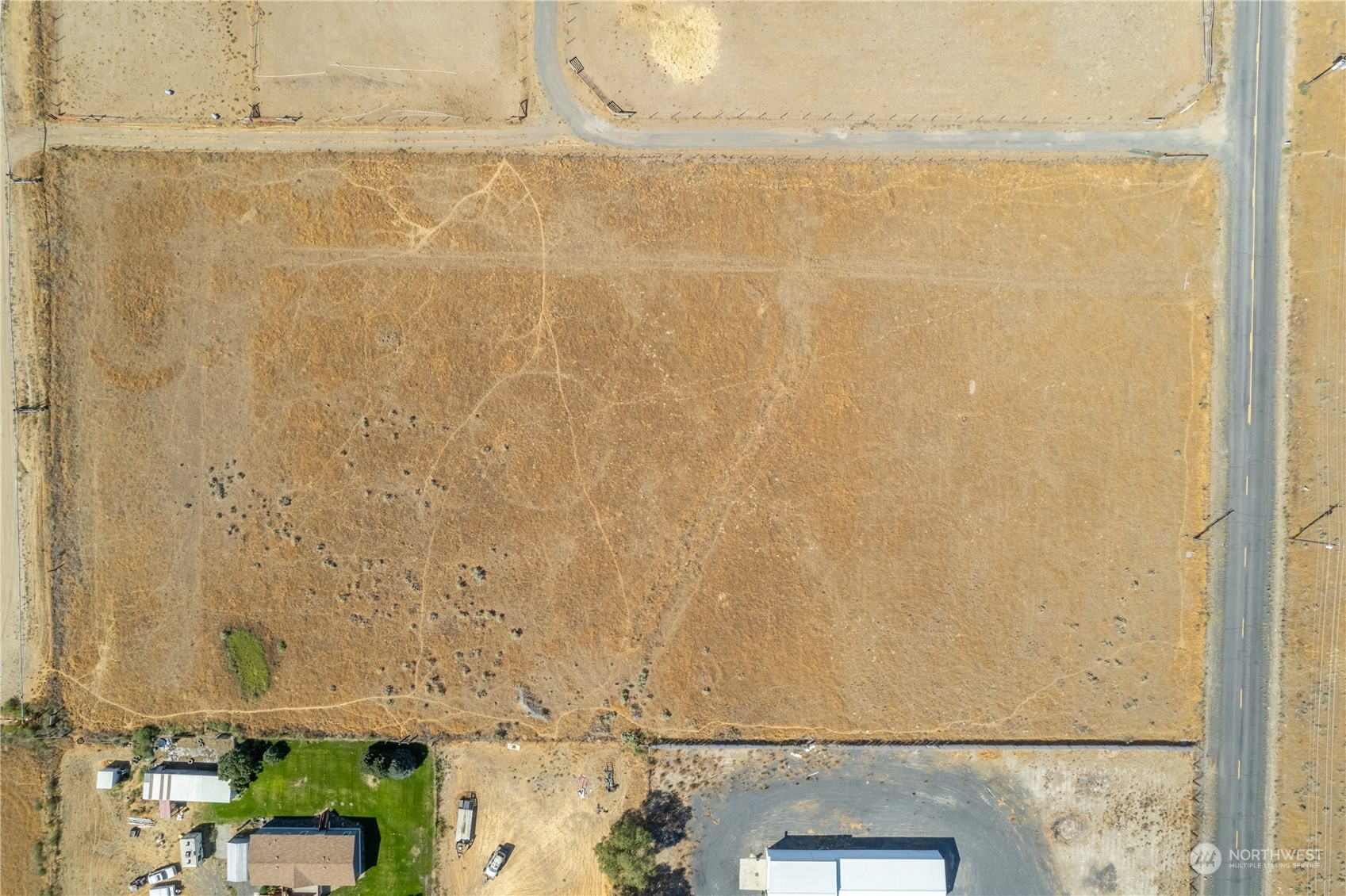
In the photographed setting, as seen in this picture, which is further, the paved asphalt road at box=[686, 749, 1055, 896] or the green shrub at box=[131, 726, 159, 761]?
the paved asphalt road at box=[686, 749, 1055, 896]

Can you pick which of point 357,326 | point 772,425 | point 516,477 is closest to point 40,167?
point 357,326

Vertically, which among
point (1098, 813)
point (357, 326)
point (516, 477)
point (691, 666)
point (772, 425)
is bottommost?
point (1098, 813)

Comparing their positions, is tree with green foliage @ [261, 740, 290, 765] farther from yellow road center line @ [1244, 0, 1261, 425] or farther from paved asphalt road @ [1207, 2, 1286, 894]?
yellow road center line @ [1244, 0, 1261, 425]

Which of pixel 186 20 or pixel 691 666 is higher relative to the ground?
pixel 186 20

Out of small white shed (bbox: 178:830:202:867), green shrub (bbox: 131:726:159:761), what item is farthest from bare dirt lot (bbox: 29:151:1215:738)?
small white shed (bbox: 178:830:202:867)

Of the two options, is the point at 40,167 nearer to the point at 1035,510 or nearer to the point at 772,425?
the point at 772,425
